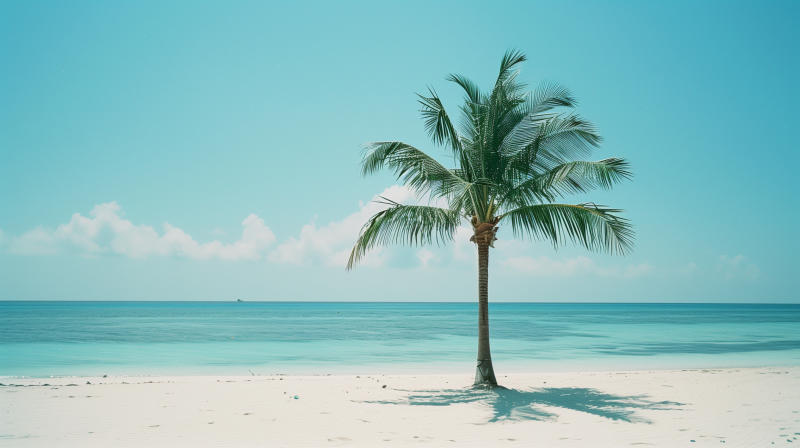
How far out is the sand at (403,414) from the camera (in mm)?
6324

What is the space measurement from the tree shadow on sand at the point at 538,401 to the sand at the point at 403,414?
0.02 metres

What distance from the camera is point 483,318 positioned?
9742 millimetres

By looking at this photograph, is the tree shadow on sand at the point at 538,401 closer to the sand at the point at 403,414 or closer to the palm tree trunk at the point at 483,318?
the sand at the point at 403,414

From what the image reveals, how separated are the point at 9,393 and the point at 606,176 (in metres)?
11.8

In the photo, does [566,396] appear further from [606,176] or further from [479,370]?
[606,176]

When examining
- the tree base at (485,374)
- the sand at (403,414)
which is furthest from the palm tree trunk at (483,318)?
the sand at (403,414)

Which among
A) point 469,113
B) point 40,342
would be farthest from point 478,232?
point 40,342

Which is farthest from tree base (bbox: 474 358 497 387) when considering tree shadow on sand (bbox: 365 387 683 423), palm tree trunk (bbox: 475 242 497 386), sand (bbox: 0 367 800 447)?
sand (bbox: 0 367 800 447)

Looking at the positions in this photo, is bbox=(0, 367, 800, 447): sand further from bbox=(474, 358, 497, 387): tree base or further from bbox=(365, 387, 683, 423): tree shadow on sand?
bbox=(474, 358, 497, 387): tree base

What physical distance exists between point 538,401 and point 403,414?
255 cm

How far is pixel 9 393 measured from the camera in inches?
384

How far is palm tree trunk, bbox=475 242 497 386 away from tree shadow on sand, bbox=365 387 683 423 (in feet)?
0.85

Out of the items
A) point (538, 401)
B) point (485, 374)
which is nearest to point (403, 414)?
point (538, 401)

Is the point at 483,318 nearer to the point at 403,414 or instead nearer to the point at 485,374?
the point at 485,374
